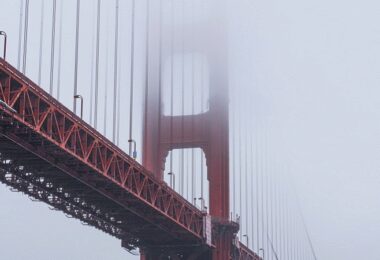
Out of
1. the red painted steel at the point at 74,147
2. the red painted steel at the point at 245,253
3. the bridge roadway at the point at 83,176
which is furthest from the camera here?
the red painted steel at the point at 245,253

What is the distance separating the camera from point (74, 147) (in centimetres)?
3547

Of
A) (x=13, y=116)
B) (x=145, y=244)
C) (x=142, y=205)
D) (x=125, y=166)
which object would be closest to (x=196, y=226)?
(x=145, y=244)

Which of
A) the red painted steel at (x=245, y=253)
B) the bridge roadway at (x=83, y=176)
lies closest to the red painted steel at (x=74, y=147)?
the bridge roadway at (x=83, y=176)

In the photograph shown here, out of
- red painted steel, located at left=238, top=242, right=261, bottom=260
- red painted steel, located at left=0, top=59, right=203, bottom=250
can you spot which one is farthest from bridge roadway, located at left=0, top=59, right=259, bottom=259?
red painted steel, located at left=238, top=242, right=261, bottom=260

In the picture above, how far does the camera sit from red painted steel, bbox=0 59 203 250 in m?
31.9

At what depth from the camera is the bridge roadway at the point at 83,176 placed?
1282 inches

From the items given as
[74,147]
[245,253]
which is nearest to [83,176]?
[74,147]

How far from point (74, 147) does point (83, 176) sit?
3.00m

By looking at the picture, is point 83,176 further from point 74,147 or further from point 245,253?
point 245,253

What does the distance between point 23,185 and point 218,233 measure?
15.4 meters

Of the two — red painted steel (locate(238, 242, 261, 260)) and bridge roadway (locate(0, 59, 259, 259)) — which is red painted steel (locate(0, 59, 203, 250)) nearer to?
bridge roadway (locate(0, 59, 259, 259))

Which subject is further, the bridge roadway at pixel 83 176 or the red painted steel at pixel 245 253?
the red painted steel at pixel 245 253

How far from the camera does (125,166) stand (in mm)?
39719

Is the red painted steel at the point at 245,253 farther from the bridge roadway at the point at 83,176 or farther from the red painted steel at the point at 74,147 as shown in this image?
the red painted steel at the point at 74,147
